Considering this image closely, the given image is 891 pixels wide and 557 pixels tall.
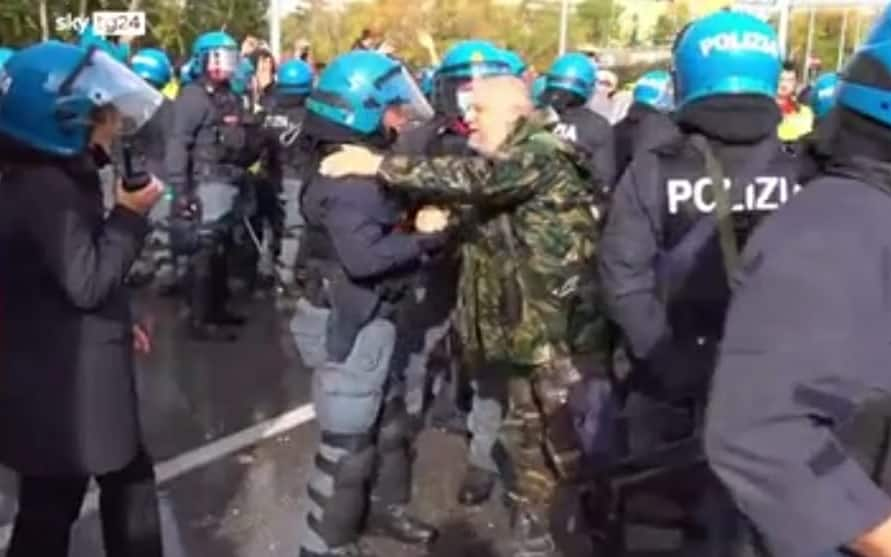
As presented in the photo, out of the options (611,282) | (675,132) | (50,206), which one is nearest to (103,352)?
(50,206)

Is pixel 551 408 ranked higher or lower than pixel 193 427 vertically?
higher

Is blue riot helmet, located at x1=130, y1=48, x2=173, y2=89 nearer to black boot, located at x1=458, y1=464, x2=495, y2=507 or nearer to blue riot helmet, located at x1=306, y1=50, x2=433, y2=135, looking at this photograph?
black boot, located at x1=458, y1=464, x2=495, y2=507

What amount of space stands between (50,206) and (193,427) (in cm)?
351

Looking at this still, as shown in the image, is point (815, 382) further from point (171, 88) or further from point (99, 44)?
point (171, 88)

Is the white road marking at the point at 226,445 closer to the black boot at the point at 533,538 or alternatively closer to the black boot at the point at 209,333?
the black boot at the point at 533,538

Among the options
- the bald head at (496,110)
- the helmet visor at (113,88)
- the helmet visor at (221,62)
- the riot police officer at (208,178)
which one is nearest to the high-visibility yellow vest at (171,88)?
the helmet visor at (221,62)

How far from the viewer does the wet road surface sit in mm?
5430

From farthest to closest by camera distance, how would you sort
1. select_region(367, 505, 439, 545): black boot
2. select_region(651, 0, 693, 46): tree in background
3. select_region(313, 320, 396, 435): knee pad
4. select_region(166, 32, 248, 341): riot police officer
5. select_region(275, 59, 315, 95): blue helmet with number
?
1. select_region(651, 0, 693, 46): tree in background
2. select_region(275, 59, 315, 95): blue helmet with number
3. select_region(166, 32, 248, 341): riot police officer
4. select_region(367, 505, 439, 545): black boot
5. select_region(313, 320, 396, 435): knee pad

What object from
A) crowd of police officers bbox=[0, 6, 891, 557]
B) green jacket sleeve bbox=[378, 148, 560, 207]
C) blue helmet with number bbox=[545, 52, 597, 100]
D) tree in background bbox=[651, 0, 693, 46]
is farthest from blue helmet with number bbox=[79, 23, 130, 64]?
tree in background bbox=[651, 0, 693, 46]

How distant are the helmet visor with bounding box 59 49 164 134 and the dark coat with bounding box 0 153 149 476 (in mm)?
180

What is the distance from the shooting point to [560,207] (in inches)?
175

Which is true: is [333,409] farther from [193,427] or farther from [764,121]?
[193,427]

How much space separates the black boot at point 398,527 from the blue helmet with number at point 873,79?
361cm

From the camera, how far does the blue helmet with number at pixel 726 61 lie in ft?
12.9
